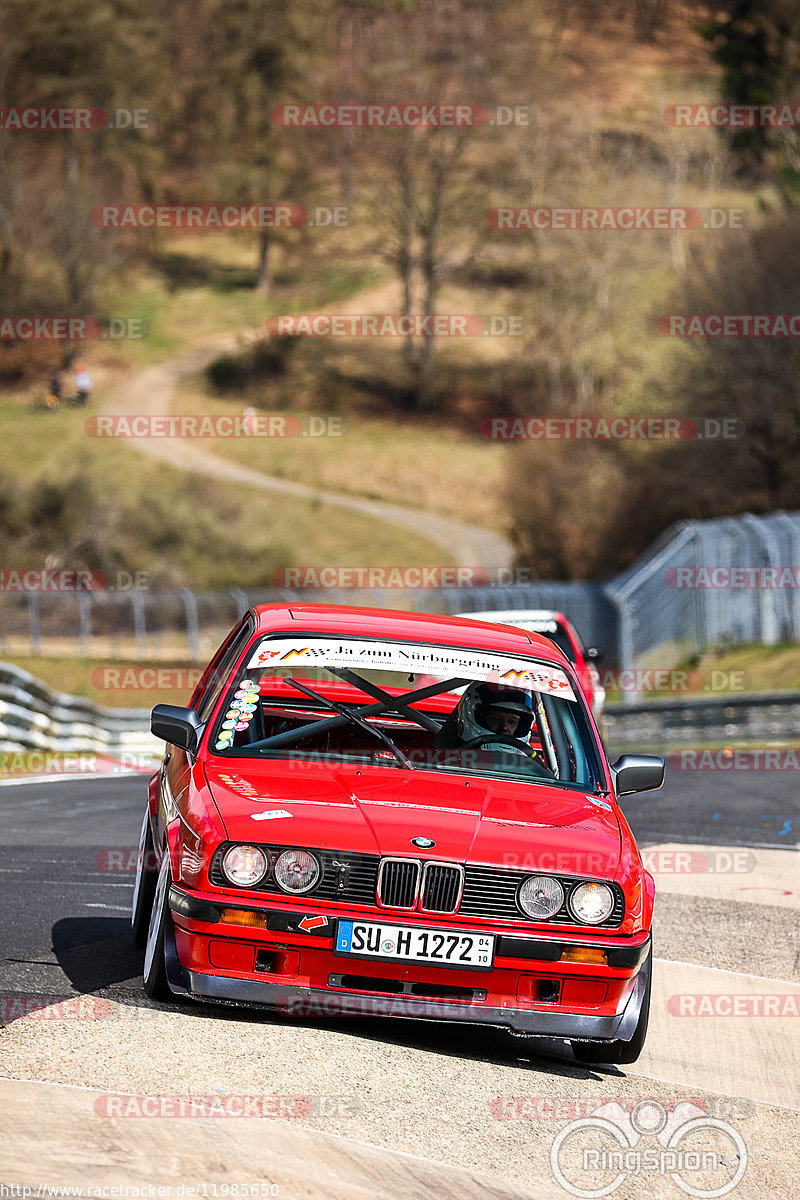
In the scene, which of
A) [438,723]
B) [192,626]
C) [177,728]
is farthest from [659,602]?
[177,728]

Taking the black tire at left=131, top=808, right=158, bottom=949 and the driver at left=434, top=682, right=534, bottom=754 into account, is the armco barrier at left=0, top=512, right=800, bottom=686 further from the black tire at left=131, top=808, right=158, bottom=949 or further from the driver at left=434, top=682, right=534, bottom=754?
the black tire at left=131, top=808, right=158, bottom=949

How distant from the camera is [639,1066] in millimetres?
6117

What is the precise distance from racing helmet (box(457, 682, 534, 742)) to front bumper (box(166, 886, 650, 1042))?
4.99ft

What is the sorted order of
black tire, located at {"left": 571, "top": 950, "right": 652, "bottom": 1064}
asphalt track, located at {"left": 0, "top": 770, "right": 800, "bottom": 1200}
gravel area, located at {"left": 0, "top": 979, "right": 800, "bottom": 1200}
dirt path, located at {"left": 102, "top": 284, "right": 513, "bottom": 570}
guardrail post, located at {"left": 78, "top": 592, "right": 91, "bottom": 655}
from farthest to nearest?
1. dirt path, located at {"left": 102, "top": 284, "right": 513, "bottom": 570}
2. guardrail post, located at {"left": 78, "top": 592, "right": 91, "bottom": 655}
3. black tire, located at {"left": 571, "top": 950, "right": 652, "bottom": 1064}
4. gravel area, located at {"left": 0, "top": 979, "right": 800, "bottom": 1200}
5. asphalt track, located at {"left": 0, "top": 770, "right": 800, "bottom": 1200}

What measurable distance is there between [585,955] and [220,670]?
232cm

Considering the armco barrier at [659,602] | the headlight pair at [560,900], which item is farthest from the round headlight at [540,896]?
the armco barrier at [659,602]

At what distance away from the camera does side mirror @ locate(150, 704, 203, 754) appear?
6332 mm

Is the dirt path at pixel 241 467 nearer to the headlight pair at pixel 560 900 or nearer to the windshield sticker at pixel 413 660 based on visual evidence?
the windshield sticker at pixel 413 660

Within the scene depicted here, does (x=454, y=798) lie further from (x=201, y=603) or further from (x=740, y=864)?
(x=201, y=603)

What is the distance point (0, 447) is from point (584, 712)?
60.4 metres

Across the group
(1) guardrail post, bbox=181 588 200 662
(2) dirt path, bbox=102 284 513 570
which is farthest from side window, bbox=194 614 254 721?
(2) dirt path, bbox=102 284 513 570

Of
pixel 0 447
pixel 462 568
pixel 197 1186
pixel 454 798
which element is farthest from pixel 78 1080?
pixel 0 447

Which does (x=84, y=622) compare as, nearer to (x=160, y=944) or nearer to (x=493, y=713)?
(x=493, y=713)

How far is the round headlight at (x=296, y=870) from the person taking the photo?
554 centimetres
